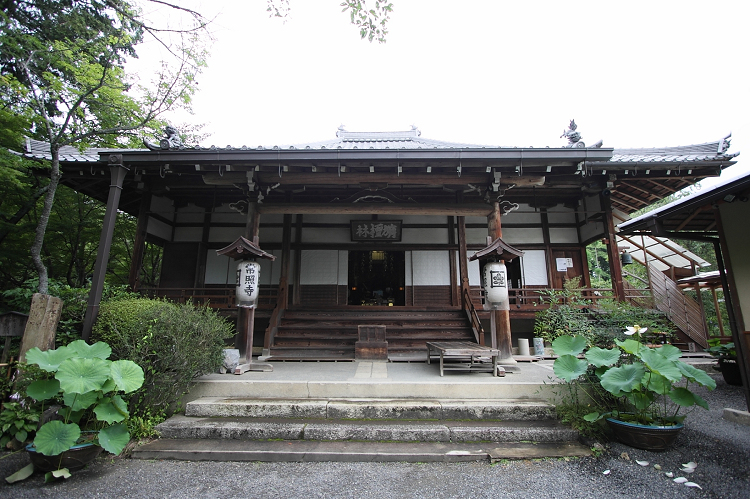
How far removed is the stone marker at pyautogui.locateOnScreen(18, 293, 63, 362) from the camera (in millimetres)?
4090

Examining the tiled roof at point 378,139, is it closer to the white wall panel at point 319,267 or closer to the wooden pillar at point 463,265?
the wooden pillar at point 463,265

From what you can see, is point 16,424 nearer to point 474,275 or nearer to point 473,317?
point 473,317

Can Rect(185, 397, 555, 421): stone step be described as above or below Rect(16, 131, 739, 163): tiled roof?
below

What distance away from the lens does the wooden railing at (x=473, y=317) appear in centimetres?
747

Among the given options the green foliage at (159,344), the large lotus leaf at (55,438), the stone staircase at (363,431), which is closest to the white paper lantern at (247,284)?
the green foliage at (159,344)

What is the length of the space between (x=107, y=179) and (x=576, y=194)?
12625 mm

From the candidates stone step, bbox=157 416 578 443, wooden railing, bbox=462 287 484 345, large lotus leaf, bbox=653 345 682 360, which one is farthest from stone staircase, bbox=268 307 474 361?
large lotus leaf, bbox=653 345 682 360

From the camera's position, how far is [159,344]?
14.3ft

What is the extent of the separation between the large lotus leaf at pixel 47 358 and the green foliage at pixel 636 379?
18.2 feet

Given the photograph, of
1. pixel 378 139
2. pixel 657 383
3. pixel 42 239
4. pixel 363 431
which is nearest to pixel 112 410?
pixel 363 431

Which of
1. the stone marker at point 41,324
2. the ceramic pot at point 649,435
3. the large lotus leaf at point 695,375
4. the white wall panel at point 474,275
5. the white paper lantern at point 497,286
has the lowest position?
the ceramic pot at point 649,435

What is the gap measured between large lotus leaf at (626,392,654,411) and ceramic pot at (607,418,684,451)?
0.21 m

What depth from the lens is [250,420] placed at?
170 inches

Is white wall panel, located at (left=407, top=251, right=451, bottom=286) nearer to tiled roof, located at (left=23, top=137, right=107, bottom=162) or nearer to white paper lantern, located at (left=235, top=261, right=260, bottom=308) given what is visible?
white paper lantern, located at (left=235, top=261, right=260, bottom=308)
